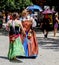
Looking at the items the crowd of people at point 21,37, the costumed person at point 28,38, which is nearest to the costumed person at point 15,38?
the crowd of people at point 21,37

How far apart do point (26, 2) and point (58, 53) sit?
2771cm

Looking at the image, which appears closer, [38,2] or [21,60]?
[21,60]

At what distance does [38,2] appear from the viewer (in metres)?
46.1

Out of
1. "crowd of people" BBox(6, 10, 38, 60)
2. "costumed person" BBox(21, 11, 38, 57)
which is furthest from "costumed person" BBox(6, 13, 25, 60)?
"costumed person" BBox(21, 11, 38, 57)

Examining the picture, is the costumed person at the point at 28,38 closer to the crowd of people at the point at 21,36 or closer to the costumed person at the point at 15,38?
the crowd of people at the point at 21,36

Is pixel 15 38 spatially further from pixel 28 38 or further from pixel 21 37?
pixel 28 38

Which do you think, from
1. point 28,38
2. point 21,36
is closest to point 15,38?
point 21,36

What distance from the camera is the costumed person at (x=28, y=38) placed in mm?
12227

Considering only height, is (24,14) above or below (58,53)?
above

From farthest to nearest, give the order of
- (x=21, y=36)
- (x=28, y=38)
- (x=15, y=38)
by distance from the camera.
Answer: (x=28, y=38) < (x=21, y=36) < (x=15, y=38)

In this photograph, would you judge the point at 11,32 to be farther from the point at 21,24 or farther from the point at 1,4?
the point at 1,4

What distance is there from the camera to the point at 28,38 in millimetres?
12445

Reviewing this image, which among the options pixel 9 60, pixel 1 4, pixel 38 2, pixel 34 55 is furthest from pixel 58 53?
pixel 38 2

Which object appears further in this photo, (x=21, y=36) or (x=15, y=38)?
(x=21, y=36)
